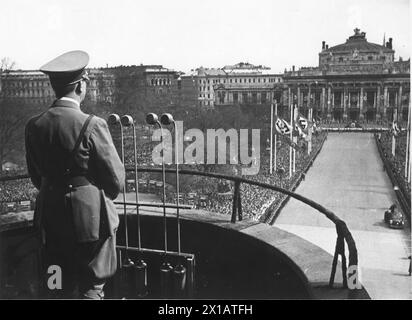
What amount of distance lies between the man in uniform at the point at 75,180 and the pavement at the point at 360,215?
6.07 m

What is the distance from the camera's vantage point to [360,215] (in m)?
16.9

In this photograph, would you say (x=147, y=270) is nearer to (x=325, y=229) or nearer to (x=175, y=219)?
(x=175, y=219)

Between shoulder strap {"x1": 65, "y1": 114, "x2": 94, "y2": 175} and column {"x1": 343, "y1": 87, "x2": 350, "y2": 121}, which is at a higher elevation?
shoulder strap {"x1": 65, "y1": 114, "x2": 94, "y2": 175}

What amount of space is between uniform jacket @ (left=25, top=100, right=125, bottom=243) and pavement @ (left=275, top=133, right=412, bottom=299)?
615cm

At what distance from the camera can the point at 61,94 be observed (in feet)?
8.94

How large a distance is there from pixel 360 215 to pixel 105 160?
15.5 m

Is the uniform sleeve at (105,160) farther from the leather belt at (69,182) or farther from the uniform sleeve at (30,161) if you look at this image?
the uniform sleeve at (30,161)

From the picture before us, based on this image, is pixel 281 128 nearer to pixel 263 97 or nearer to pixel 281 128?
pixel 281 128

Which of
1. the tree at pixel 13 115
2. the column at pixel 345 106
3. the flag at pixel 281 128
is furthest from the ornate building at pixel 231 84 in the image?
the column at pixel 345 106

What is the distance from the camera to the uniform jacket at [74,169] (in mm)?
2613

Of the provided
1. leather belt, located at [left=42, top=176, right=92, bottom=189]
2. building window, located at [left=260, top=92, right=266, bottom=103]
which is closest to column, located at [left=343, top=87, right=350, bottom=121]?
building window, located at [left=260, top=92, right=266, bottom=103]

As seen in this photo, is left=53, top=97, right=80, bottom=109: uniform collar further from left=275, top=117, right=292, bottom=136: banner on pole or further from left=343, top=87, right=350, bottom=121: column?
left=343, top=87, right=350, bottom=121: column

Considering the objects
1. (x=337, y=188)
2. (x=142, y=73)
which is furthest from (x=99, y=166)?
(x=337, y=188)

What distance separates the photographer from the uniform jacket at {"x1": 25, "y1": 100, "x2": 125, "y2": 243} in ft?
8.57
